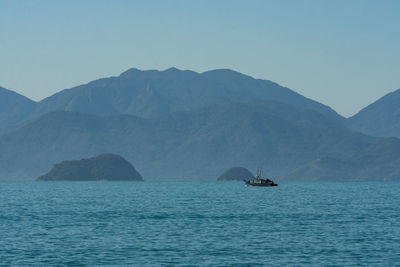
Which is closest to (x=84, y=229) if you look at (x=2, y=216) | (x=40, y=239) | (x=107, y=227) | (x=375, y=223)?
(x=107, y=227)

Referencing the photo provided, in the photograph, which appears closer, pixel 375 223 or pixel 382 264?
pixel 382 264

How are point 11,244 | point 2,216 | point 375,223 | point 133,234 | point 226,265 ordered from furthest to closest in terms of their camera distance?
point 2,216, point 375,223, point 133,234, point 11,244, point 226,265

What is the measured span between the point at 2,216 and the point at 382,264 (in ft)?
265

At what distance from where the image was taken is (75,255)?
72375mm

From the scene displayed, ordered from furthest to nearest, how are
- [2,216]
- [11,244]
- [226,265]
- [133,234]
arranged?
[2,216]
[133,234]
[11,244]
[226,265]

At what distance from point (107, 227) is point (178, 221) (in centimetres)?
1496

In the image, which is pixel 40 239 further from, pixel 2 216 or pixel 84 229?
pixel 2 216

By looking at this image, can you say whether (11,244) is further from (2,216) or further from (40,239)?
(2,216)

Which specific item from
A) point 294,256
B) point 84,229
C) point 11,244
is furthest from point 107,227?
point 294,256

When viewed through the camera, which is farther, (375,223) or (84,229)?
(375,223)

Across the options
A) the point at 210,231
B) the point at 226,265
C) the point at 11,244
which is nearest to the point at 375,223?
the point at 210,231

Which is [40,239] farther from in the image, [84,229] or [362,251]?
[362,251]

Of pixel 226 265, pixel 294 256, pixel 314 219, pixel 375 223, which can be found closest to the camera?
pixel 226 265

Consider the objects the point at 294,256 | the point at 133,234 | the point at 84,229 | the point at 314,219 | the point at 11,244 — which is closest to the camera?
the point at 294,256
